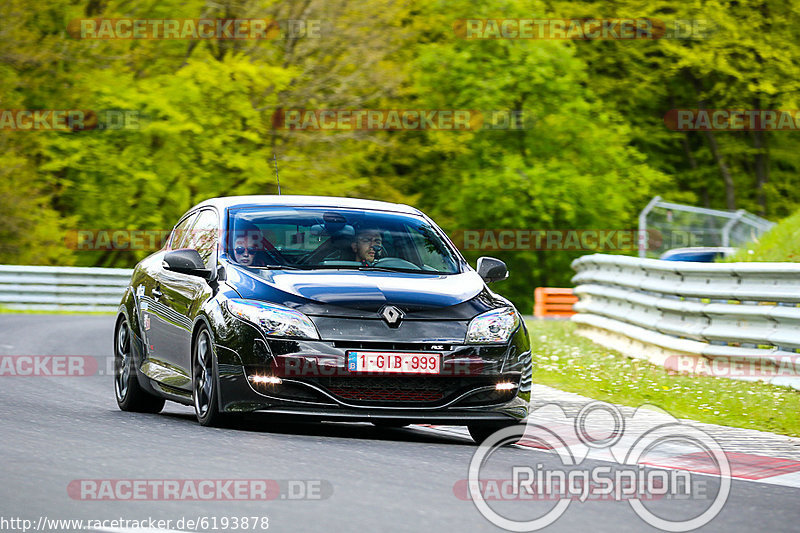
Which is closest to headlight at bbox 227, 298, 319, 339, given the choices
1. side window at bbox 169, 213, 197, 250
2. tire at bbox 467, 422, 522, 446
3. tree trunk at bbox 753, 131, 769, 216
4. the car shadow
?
the car shadow

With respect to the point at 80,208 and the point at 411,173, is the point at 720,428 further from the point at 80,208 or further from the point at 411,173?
the point at 411,173

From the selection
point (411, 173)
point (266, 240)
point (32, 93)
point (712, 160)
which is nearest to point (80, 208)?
point (32, 93)

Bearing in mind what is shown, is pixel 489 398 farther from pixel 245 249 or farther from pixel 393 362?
pixel 245 249

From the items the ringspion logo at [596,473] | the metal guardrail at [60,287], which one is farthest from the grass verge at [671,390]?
the metal guardrail at [60,287]

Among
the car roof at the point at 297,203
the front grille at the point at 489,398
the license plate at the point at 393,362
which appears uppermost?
the car roof at the point at 297,203

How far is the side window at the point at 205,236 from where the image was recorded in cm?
1027

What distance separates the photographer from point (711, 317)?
48.0 ft

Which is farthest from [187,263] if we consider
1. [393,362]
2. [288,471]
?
[288,471]

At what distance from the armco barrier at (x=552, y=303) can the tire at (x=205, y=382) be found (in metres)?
28.7

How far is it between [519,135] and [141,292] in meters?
38.9

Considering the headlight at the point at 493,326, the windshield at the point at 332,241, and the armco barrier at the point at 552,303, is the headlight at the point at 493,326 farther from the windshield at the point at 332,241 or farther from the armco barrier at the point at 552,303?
the armco barrier at the point at 552,303

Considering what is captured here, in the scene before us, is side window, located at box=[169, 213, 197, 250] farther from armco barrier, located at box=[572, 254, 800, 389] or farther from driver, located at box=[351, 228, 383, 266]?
armco barrier, located at box=[572, 254, 800, 389]

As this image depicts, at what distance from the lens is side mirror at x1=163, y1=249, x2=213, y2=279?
9.89m

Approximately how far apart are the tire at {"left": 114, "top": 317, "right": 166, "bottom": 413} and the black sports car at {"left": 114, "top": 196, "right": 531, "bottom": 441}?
55 centimetres
